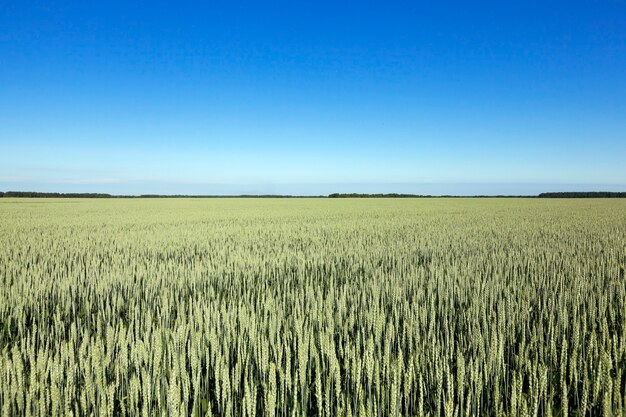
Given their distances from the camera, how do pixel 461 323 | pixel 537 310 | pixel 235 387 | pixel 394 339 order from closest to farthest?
pixel 235 387 → pixel 394 339 → pixel 461 323 → pixel 537 310

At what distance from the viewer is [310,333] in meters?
2.86

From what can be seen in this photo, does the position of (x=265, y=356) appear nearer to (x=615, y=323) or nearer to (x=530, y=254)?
(x=615, y=323)

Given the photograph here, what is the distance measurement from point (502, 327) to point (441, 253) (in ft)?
15.3

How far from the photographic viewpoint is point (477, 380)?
2.17 meters

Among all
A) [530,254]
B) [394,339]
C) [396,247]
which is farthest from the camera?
[396,247]

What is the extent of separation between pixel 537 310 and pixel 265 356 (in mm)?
3268

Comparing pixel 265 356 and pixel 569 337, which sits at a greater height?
pixel 265 356

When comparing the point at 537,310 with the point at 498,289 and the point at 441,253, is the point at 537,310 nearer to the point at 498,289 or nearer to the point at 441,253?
the point at 498,289

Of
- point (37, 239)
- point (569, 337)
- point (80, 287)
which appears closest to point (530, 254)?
point (569, 337)

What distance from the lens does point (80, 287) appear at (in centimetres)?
484

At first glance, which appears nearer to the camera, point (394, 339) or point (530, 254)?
point (394, 339)

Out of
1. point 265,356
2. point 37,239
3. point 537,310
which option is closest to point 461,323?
point 537,310

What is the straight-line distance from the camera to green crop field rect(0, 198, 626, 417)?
2.13 metres

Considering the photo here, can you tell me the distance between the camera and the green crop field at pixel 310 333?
83.9 inches
